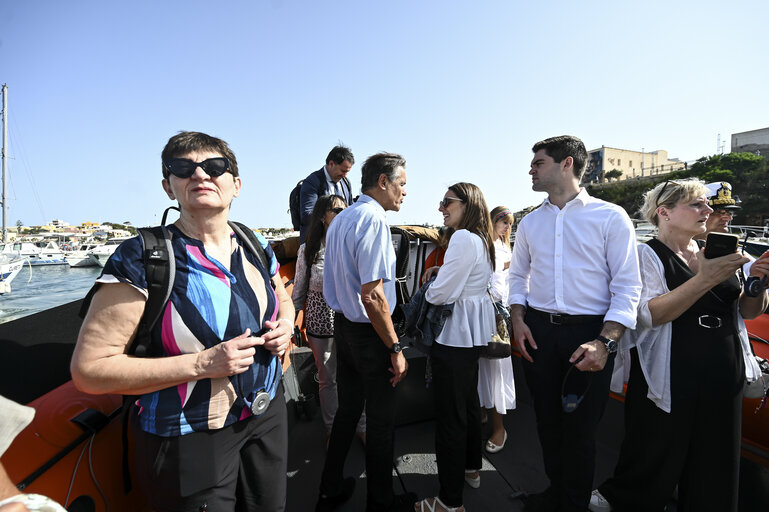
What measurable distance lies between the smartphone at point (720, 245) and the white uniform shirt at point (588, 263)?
0.29 metres

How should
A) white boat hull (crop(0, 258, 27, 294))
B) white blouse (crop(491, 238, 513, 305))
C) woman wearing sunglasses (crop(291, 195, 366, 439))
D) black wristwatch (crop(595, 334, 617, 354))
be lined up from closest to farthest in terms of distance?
1. black wristwatch (crop(595, 334, 617, 354))
2. woman wearing sunglasses (crop(291, 195, 366, 439))
3. white blouse (crop(491, 238, 513, 305))
4. white boat hull (crop(0, 258, 27, 294))

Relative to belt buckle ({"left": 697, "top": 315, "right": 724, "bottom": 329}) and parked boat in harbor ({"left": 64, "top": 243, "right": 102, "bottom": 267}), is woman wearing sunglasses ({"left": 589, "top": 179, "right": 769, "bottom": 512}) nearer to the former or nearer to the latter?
belt buckle ({"left": 697, "top": 315, "right": 724, "bottom": 329})

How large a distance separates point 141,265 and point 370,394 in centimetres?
131

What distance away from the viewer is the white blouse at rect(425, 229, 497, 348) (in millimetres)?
1961

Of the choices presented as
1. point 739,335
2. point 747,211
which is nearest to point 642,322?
point 739,335

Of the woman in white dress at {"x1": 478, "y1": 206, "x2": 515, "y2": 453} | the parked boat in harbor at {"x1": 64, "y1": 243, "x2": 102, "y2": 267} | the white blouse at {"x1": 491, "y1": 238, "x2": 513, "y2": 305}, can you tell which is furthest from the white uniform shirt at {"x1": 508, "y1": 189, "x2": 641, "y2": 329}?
the parked boat in harbor at {"x1": 64, "y1": 243, "x2": 102, "y2": 267}

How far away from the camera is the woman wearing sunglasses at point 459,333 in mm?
1936

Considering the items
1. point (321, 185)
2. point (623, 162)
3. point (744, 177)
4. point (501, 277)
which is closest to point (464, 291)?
point (501, 277)

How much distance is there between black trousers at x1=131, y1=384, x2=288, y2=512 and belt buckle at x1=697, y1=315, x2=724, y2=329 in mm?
2171

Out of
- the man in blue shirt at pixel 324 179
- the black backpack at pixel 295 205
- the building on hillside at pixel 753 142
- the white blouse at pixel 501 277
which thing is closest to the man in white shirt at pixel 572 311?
the white blouse at pixel 501 277

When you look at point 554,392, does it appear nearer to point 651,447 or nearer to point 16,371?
point 651,447

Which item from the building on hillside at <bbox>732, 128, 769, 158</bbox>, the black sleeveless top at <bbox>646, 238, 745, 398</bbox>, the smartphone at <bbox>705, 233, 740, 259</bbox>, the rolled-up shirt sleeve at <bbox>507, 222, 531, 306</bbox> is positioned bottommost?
the black sleeveless top at <bbox>646, 238, 745, 398</bbox>

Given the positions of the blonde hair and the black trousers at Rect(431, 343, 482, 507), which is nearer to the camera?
the blonde hair

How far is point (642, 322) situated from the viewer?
177cm
